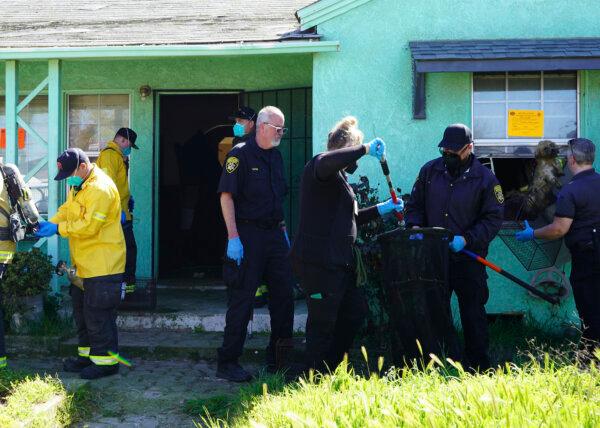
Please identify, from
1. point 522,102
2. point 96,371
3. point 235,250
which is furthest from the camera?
point 522,102

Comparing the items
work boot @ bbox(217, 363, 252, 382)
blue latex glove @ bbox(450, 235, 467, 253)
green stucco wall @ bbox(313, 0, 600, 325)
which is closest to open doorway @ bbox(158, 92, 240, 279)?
green stucco wall @ bbox(313, 0, 600, 325)

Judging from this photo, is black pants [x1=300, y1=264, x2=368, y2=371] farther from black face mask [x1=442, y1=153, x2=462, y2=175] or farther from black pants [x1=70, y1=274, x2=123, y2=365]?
black pants [x1=70, y1=274, x2=123, y2=365]

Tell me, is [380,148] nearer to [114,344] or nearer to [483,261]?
[483,261]

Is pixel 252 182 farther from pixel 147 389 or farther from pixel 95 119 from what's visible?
pixel 95 119

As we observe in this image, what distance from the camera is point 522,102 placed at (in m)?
7.54

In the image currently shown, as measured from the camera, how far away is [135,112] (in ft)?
31.1

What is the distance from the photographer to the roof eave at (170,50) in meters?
7.36

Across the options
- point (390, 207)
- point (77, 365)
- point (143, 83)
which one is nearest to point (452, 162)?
point (390, 207)

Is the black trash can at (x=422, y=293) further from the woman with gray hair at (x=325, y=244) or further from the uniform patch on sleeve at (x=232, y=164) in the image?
the uniform patch on sleeve at (x=232, y=164)

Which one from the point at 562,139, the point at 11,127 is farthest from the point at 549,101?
the point at 11,127

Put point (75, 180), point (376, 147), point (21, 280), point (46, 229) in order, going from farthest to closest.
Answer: point (21, 280)
point (46, 229)
point (75, 180)
point (376, 147)

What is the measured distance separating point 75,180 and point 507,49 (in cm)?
405

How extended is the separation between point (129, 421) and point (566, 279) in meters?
4.26

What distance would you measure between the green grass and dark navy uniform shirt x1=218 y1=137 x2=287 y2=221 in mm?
1786
